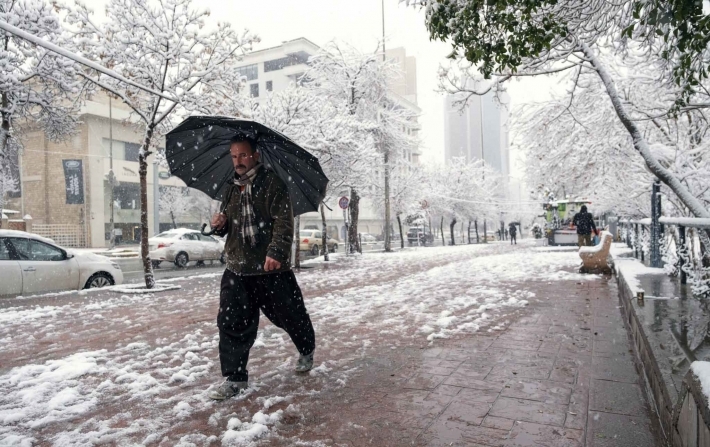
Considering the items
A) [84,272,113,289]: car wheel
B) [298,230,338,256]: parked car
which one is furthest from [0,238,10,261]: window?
[298,230,338,256]: parked car

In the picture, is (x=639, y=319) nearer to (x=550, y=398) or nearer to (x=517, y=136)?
(x=550, y=398)

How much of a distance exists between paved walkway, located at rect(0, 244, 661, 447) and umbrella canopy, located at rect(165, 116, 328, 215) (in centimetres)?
167

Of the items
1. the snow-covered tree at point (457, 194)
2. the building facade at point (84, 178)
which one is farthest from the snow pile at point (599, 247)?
the building facade at point (84, 178)

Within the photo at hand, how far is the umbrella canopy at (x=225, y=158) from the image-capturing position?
13.5 feet

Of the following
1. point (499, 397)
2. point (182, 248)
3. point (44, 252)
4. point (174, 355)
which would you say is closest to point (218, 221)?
point (174, 355)

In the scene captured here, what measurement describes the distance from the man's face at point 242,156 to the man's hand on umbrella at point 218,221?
0.37 metres

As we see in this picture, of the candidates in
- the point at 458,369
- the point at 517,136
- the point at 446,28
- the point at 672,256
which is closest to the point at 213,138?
the point at 446,28

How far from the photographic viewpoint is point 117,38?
10266 millimetres

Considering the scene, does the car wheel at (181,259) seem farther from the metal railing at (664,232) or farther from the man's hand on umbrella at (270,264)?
the man's hand on umbrella at (270,264)

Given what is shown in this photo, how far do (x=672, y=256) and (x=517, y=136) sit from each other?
26.2 feet

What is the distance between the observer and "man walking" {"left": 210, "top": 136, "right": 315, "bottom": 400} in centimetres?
376

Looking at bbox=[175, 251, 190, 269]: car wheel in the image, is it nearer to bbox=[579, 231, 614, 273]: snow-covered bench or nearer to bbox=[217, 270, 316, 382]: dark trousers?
bbox=[579, 231, 614, 273]: snow-covered bench

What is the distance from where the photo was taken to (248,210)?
3828 mm

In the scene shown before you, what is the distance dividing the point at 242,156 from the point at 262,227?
584mm
